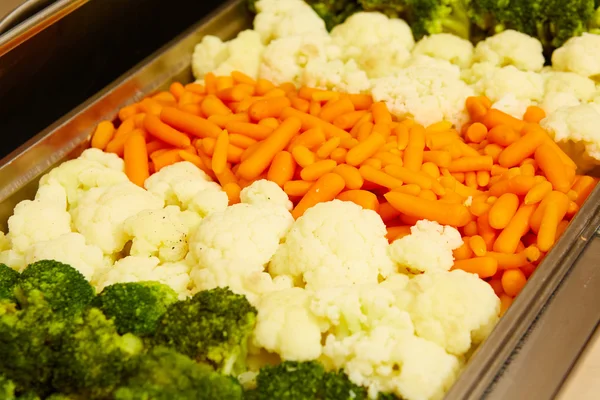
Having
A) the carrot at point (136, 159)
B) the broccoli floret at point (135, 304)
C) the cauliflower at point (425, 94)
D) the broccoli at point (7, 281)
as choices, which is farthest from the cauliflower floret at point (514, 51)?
the broccoli at point (7, 281)

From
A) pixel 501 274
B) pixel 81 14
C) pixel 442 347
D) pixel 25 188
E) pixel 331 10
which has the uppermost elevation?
pixel 81 14

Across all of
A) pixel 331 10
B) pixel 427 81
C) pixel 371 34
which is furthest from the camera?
pixel 331 10

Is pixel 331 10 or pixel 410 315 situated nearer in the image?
pixel 410 315

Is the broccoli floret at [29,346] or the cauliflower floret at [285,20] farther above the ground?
the broccoli floret at [29,346]

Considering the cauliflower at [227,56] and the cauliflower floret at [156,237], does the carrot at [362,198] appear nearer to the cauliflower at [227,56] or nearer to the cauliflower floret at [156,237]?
the cauliflower floret at [156,237]

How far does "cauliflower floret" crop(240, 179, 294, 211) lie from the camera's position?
1917mm

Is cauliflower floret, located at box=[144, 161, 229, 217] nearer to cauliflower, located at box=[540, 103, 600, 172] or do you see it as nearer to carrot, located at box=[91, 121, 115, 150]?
carrot, located at box=[91, 121, 115, 150]

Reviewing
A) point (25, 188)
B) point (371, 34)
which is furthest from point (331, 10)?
point (25, 188)

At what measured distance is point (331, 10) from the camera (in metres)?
2.91

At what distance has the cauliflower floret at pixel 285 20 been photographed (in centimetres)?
268

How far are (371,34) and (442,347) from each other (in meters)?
1.49

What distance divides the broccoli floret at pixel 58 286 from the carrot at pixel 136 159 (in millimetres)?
536

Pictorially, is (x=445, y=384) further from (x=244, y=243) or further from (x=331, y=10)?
(x=331, y=10)

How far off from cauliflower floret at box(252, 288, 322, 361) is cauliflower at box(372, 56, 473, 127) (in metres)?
0.88
